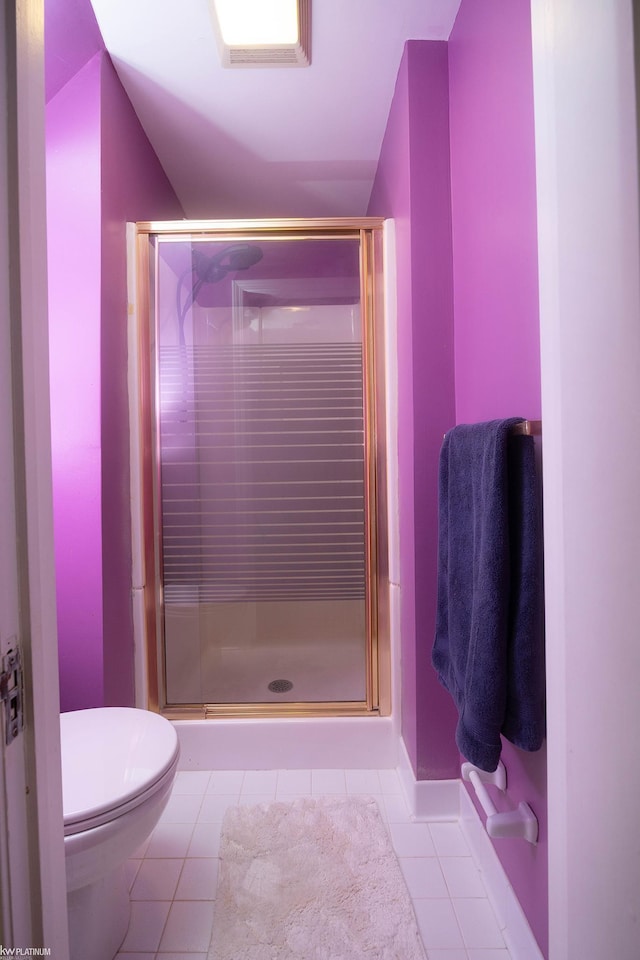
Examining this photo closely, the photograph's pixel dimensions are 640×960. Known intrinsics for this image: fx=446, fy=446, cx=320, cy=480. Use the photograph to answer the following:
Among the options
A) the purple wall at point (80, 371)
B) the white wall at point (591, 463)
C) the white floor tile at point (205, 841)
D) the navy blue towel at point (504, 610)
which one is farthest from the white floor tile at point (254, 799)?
the white wall at point (591, 463)

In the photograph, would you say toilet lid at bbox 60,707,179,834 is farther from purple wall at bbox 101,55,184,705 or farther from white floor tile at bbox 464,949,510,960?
white floor tile at bbox 464,949,510,960

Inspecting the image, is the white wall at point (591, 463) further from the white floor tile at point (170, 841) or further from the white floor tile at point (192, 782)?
the white floor tile at point (192, 782)

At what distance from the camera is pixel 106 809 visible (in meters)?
0.85

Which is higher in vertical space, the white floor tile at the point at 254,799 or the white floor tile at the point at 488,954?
the white floor tile at the point at 254,799

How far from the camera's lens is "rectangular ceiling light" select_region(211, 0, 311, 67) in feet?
4.08

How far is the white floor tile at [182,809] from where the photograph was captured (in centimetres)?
138

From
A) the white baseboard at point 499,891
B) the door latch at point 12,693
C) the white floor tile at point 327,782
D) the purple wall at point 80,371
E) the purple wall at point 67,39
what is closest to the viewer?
the door latch at point 12,693

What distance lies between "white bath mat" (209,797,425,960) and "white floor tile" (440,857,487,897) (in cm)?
13

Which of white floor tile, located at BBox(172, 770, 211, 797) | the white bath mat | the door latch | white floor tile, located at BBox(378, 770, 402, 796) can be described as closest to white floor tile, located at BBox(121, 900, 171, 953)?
the white bath mat

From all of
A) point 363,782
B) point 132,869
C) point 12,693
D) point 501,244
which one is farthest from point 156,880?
point 501,244

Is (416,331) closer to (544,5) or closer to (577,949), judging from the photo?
(544,5)

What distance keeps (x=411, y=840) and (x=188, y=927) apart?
2.04 feet

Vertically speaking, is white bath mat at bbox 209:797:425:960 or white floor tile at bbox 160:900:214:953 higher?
white bath mat at bbox 209:797:425:960

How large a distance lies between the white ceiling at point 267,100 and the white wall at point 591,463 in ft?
3.61
